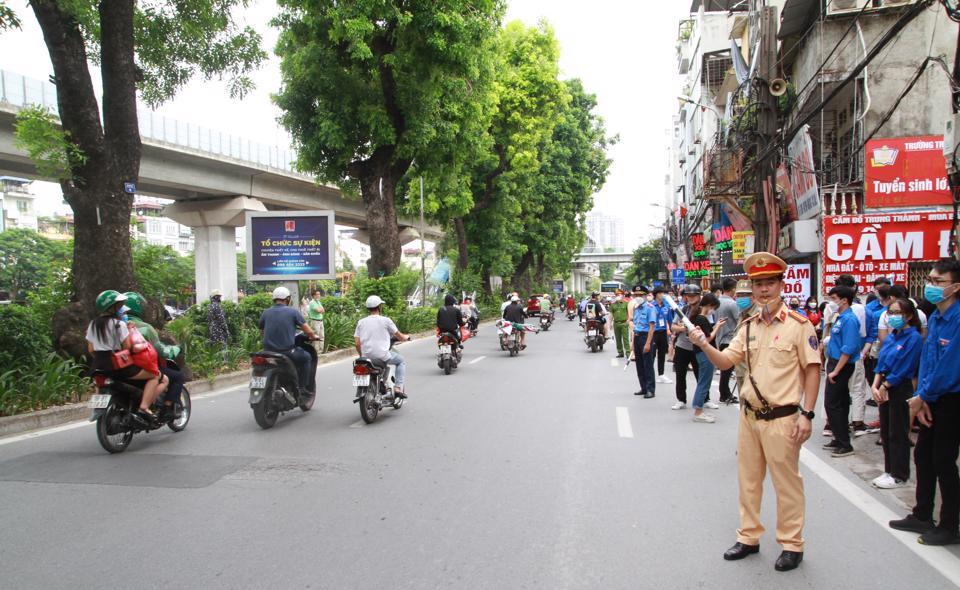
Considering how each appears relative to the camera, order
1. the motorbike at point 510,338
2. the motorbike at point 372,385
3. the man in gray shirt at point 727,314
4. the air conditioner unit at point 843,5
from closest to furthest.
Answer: the motorbike at point 372,385 → the man in gray shirt at point 727,314 → the motorbike at point 510,338 → the air conditioner unit at point 843,5

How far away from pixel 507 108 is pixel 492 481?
27881 millimetres

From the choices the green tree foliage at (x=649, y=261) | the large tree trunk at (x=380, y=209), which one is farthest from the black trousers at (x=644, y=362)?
the green tree foliage at (x=649, y=261)

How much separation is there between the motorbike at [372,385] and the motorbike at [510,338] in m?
8.71

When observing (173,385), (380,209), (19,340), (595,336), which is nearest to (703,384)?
(173,385)

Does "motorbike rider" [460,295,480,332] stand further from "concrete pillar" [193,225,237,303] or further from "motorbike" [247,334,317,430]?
"concrete pillar" [193,225,237,303]

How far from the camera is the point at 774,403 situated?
401 centimetres

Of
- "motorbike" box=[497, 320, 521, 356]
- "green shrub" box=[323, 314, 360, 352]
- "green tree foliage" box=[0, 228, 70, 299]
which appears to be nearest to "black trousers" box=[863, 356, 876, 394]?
"motorbike" box=[497, 320, 521, 356]

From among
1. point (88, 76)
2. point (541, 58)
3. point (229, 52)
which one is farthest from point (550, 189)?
point (88, 76)

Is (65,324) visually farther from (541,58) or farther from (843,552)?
(541,58)

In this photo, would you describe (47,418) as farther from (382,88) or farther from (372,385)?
(382,88)

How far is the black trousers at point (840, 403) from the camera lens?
685 cm

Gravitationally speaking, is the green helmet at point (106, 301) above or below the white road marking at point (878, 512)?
above

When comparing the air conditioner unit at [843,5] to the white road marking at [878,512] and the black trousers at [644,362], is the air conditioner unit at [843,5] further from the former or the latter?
the white road marking at [878,512]

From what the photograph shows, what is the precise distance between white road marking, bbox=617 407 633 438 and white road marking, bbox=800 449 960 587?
1815mm
